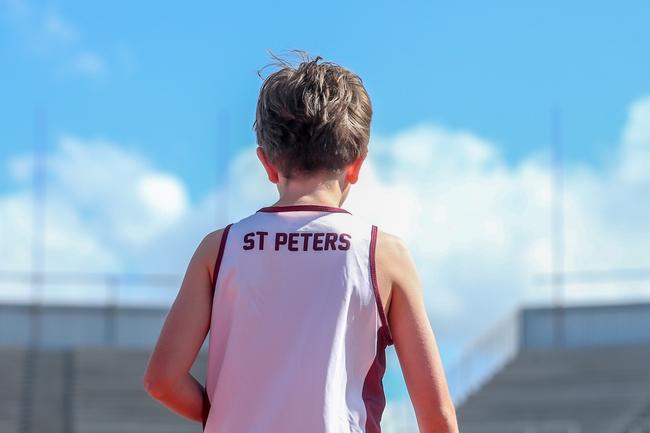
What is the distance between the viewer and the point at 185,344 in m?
2.52

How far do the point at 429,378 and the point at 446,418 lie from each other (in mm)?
88

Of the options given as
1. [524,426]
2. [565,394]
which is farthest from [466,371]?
[524,426]

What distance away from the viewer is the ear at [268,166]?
260 cm

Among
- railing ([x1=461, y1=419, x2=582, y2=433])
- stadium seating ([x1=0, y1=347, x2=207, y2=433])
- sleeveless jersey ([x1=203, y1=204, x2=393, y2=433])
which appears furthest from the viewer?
stadium seating ([x1=0, y1=347, x2=207, y2=433])

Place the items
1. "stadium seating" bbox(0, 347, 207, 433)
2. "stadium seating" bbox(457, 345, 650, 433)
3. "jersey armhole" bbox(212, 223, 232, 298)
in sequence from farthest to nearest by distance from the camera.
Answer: "stadium seating" bbox(0, 347, 207, 433) < "stadium seating" bbox(457, 345, 650, 433) < "jersey armhole" bbox(212, 223, 232, 298)

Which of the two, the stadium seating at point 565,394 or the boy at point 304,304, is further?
the stadium seating at point 565,394

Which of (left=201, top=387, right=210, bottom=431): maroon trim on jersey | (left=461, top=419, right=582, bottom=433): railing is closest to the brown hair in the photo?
(left=201, top=387, right=210, bottom=431): maroon trim on jersey

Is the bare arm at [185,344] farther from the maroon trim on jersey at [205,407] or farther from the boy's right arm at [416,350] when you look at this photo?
the boy's right arm at [416,350]

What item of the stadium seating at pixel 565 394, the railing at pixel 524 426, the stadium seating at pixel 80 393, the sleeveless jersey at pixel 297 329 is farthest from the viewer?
the stadium seating at pixel 80 393

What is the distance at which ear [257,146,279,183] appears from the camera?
260cm

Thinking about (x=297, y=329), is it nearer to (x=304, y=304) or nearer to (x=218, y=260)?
(x=304, y=304)

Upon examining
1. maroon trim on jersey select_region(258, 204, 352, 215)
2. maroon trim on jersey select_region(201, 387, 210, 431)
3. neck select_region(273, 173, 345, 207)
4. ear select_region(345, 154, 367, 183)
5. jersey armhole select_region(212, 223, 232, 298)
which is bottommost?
maroon trim on jersey select_region(201, 387, 210, 431)

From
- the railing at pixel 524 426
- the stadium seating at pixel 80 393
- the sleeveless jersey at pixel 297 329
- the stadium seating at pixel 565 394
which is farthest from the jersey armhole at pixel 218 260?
the stadium seating at pixel 80 393

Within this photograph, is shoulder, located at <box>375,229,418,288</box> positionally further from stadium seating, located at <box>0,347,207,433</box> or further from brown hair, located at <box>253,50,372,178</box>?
stadium seating, located at <box>0,347,207,433</box>
